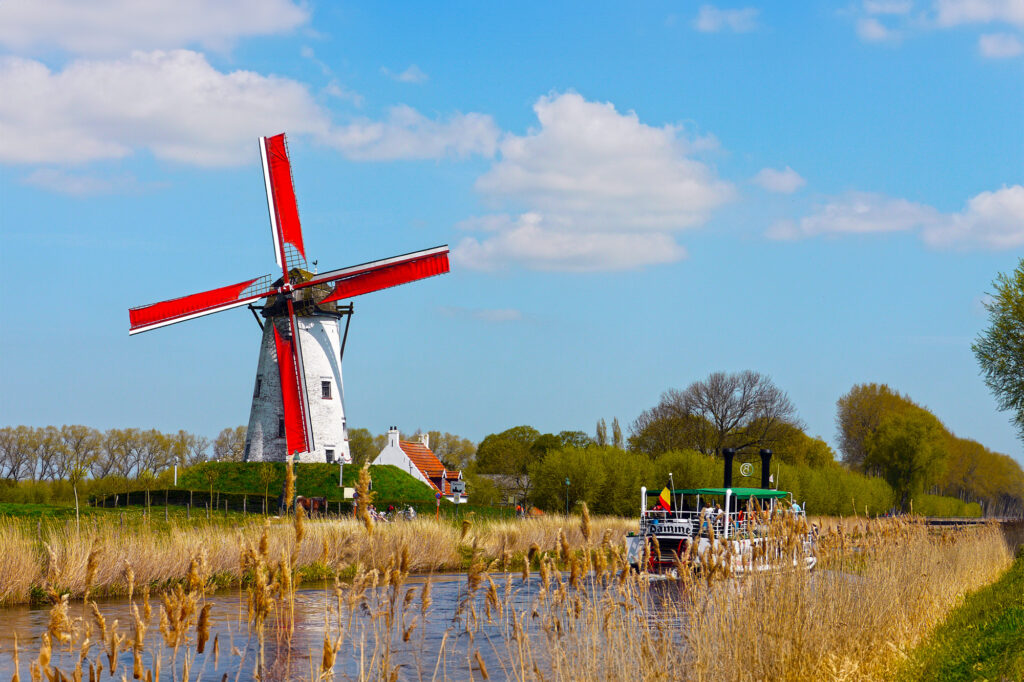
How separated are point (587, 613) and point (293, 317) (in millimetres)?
36651

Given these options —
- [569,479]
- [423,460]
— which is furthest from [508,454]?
[569,479]

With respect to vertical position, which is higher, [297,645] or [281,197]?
[281,197]

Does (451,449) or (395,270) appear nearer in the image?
(395,270)

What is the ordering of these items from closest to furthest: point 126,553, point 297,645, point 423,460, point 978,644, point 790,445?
point 978,644 < point 297,645 < point 126,553 < point 790,445 < point 423,460

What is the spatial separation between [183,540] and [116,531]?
1932mm

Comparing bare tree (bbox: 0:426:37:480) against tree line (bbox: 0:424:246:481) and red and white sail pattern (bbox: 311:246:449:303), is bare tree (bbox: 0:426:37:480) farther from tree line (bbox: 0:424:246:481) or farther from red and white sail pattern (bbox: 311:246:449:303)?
red and white sail pattern (bbox: 311:246:449:303)

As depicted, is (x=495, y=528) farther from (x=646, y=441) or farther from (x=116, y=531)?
(x=646, y=441)

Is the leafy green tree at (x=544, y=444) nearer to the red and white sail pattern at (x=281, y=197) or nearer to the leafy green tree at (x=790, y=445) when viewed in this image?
the leafy green tree at (x=790, y=445)

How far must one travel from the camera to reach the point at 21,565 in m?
16.5

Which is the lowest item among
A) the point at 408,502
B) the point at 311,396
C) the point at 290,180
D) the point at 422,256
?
the point at 408,502

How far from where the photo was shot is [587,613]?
6465 millimetres

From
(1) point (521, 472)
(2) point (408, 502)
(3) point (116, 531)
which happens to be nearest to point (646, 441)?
(1) point (521, 472)

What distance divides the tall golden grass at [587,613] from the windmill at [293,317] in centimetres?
2651

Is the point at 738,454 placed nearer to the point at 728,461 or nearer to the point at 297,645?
the point at 728,461
